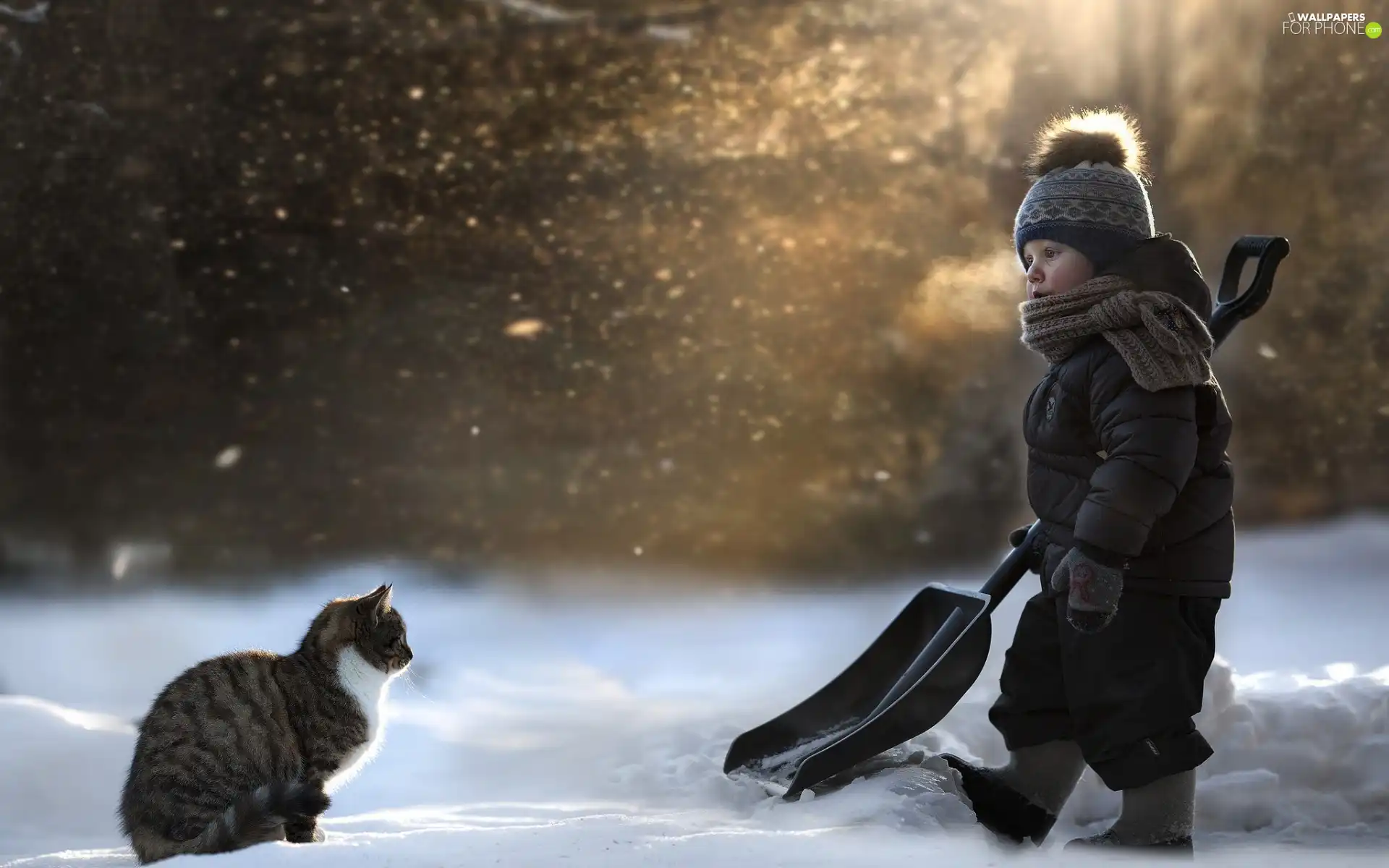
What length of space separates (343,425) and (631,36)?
89 centimetres

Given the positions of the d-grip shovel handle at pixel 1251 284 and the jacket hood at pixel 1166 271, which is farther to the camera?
the d-grip shovel handle at pixel 1251 284

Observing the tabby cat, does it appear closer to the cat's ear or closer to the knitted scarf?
the cat's ear

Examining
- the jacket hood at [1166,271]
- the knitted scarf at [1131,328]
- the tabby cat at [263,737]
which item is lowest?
the tabby cat at [263,737]

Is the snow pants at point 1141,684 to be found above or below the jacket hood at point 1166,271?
below

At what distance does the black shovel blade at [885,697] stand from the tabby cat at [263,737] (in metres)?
0.46

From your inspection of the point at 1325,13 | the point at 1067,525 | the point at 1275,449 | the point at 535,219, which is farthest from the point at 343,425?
the point at 1325,13

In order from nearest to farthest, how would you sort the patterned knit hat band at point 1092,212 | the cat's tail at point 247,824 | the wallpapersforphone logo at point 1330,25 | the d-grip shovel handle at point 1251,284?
the cat's tail at point 247,824 → the patterned knit hat band at point 1092,212 → the d-grip shovel handle at point 1251,284 → the wallpapersforphone logo at point 1330,25

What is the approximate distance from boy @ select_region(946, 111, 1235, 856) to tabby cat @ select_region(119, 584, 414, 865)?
0.70 m

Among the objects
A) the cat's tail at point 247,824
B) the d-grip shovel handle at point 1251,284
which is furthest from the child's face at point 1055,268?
the cat's tail at point 247,824

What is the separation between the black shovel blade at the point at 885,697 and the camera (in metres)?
1.22

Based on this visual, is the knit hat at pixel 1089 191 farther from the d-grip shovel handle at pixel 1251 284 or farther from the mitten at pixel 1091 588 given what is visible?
the mitten at pixel 1091 588

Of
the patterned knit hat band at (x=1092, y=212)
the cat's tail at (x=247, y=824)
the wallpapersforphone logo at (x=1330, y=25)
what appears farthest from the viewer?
the wallpapersforphone logo at (x=1330, y=25)

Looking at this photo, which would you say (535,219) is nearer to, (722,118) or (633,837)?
(722,118)

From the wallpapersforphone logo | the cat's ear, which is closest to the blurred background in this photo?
the wallpapersforphone logo
